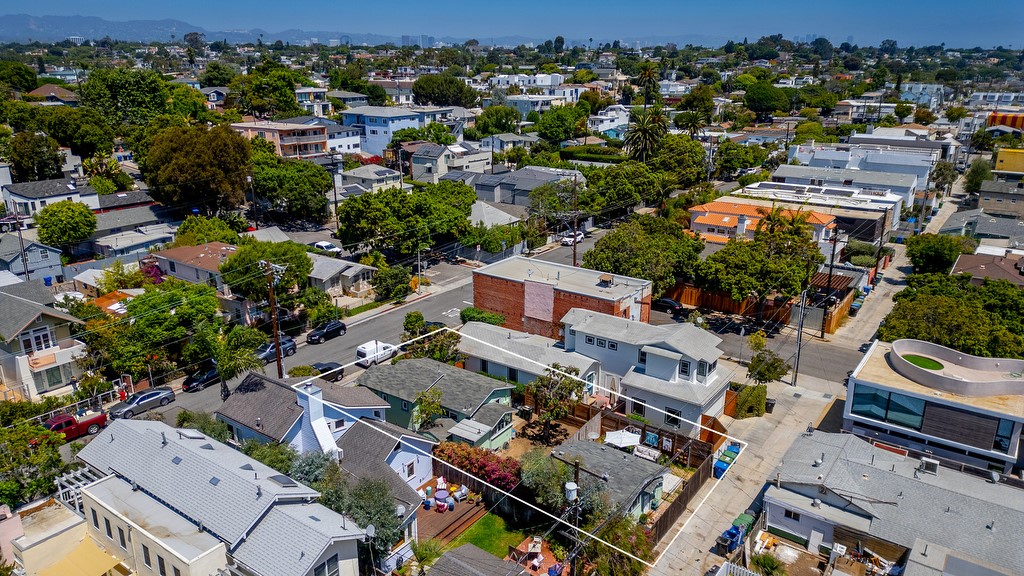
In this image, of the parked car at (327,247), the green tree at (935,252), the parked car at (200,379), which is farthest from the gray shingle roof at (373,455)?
the green tree at (935,252)

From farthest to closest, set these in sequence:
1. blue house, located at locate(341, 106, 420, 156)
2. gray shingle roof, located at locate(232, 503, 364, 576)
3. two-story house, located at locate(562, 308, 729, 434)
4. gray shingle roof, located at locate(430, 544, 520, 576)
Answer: blue house, located at locate(341, 106, 420, 156) → two-story house, located at locate(562, 308, 729, 434) → gray shingle roof, located at locate(430, 544, 520, 576) → gray shingle roof, located at locate(232, 503, 364, 576)

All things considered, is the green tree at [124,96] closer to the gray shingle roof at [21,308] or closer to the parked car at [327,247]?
the parked car at [327,247]

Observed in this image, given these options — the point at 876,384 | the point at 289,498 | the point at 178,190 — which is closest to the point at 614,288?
the point at 876,384

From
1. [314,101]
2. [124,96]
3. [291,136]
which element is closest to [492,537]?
[291,136]

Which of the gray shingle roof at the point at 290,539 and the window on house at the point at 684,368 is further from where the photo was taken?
the window on house at the point at 684,368

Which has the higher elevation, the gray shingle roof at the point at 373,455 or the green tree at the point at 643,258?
the green tree at the point at 643,258

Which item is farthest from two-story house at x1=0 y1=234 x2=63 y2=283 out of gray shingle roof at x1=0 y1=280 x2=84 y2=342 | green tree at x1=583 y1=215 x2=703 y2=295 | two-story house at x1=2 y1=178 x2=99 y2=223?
green tree at x1=583 y1=215 x2=703 y2=295

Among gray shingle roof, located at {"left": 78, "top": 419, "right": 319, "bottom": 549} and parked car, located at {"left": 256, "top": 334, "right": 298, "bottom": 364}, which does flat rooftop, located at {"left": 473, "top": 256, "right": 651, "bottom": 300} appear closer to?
parked car, located at {"left": 256, "top": 334, "right": 298, "bottom": 364}
